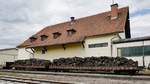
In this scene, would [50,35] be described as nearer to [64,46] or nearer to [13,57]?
[64,46]

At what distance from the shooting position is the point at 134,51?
22250 millimetres

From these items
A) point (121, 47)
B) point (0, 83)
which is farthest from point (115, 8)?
→ point (0, 83)

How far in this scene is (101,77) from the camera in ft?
39.9

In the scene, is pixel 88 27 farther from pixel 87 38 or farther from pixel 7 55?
pixel 7 55

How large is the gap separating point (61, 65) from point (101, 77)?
341 inches

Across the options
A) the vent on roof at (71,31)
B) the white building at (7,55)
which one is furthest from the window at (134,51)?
the white building at (7,55)

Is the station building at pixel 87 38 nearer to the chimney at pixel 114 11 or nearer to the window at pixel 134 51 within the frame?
the chimney at pixel 114 11

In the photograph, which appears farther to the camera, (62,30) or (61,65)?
(62,30)

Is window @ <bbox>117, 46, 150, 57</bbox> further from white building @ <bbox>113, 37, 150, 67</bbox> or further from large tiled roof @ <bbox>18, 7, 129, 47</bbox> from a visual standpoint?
large tiled roof @ <bbox>18, 7, 129, 47</bbox>

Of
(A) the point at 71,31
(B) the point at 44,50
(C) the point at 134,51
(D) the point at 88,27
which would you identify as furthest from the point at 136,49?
(B) the point at 44,50

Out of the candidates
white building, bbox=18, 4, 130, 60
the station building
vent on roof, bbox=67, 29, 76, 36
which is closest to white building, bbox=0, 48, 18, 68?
the station building

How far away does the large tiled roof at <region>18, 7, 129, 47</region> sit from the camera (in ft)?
86.3

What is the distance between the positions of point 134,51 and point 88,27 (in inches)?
362

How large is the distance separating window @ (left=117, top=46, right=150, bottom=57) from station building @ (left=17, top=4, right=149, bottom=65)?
16 centimetres
